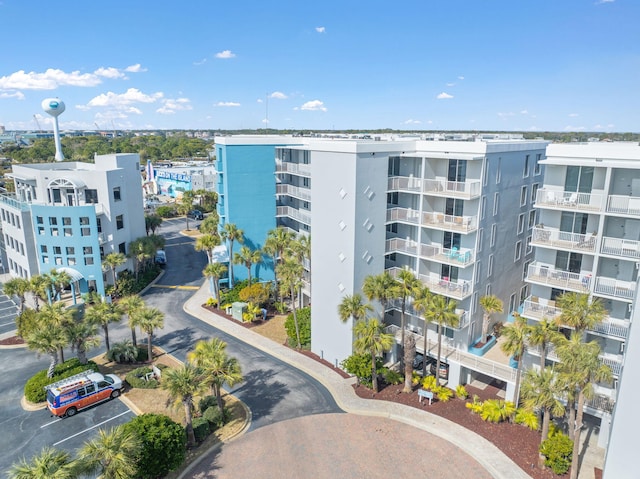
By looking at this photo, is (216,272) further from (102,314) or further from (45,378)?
(45,378)

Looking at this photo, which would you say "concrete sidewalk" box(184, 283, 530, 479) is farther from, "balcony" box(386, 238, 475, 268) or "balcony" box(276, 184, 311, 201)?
"balcony" box(276, 184, 311, 201)

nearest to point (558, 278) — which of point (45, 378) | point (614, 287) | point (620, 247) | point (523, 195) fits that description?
point (614, 287)

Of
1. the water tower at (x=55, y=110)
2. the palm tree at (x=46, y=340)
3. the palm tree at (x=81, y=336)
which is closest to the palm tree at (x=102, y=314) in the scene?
the palm tree at (x=81, y=336)

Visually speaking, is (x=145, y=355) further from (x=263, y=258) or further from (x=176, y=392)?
(x=263, y=258)

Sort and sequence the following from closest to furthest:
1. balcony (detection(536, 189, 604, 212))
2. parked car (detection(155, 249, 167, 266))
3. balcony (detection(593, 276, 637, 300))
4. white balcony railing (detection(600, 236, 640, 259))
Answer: white balcony railing (detection(600, 236, 640, 259)) → balcony (detection(593, 276, 637, 300)) → balcony (detection(536, 189, 604, 212)) → parked car (detection(155, 249, 167, 266))

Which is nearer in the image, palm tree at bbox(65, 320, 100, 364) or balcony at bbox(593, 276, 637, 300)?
balcony at bbox(593, 276, 637, 300)

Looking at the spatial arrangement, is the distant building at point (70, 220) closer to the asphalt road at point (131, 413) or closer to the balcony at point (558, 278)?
the asphalt road at point (131, 413)

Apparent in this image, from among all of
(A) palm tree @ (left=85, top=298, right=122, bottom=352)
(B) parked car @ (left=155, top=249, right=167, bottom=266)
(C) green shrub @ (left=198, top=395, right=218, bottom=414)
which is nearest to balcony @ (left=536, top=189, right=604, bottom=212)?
(C) green shrub @ (left=198, top=395, right=218, bottom=414)
